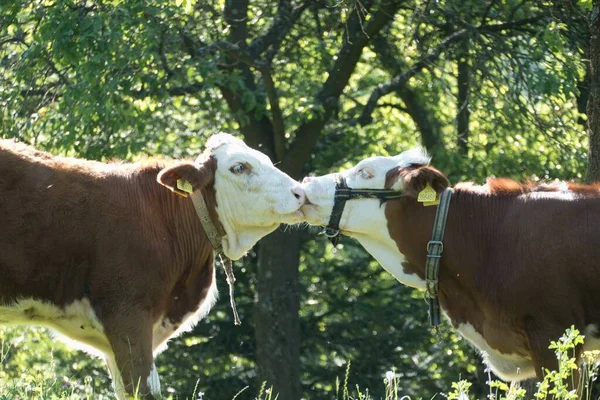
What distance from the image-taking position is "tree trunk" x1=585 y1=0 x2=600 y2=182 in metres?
8.92

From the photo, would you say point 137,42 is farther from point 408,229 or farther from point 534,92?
point 408,229

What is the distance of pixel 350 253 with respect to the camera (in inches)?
671

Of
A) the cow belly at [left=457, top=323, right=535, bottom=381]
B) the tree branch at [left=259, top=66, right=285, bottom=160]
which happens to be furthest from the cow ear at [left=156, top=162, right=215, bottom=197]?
the tree branch at [left=259, top=66, right=285, bottom=160]

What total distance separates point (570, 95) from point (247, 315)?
20.5 ft

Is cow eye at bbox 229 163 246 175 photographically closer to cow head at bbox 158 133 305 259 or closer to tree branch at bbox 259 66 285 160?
cow head at bbox 158 133 305 259

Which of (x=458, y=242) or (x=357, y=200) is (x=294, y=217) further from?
(x=458, y=242)

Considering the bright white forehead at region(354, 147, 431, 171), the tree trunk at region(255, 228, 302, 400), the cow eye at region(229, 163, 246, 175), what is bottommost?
Result: the tree trunk at region(255, 228, 302, 400)

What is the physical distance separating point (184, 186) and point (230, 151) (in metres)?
0.56

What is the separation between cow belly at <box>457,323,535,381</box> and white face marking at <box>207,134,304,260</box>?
167 cm

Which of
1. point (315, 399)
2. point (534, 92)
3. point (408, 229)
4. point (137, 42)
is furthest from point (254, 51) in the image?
point (408, 229)

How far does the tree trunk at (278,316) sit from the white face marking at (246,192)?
22.6ft

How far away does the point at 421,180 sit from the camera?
26.3 ft

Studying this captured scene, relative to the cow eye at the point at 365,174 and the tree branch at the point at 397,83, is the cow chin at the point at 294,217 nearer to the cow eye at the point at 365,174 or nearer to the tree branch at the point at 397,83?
the cow eye at the point at 365,174

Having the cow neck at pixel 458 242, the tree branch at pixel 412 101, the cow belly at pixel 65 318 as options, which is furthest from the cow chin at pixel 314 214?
the tree branch at pixel 412 101
